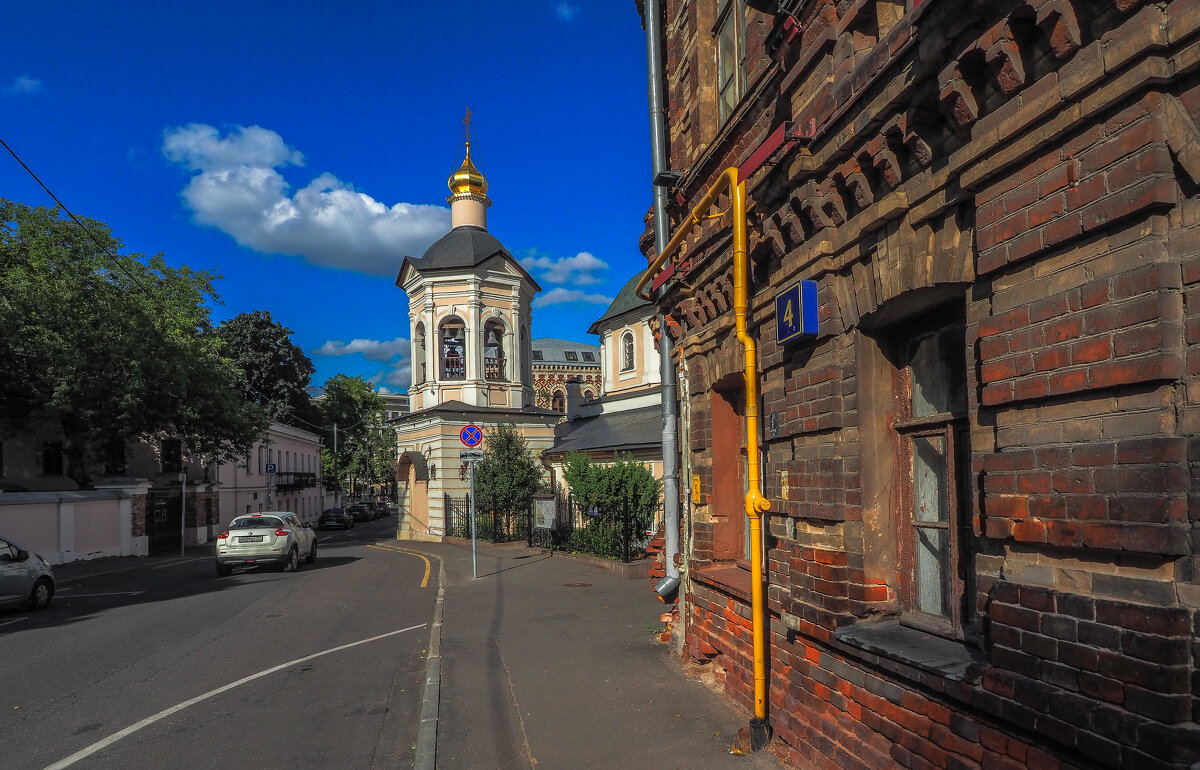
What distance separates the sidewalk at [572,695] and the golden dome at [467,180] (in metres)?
25.5

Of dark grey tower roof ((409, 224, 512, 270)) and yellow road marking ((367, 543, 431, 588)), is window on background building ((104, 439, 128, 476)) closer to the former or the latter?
yellow road marking ((367, 543, 431, 588))

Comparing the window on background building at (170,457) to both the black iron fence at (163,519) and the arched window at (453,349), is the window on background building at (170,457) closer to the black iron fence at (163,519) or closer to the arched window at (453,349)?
the black iron fence at (163,519)

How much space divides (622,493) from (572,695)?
40.8 feet

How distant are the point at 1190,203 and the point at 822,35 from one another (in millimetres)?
2699

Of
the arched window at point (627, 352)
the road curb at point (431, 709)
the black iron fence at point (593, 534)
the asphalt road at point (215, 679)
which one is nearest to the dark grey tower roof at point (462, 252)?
the arched window at point (627, 352)

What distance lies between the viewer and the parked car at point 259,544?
62.5 feet

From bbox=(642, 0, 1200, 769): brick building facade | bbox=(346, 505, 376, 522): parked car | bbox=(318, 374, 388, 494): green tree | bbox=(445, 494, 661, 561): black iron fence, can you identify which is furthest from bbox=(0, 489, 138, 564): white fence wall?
bbox=(346, 505, 376, 522): parked car

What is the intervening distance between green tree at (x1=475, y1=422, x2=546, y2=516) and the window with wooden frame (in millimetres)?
22214

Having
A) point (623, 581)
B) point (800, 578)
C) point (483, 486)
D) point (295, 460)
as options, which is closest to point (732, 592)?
point (800, 578)

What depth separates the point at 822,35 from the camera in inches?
191

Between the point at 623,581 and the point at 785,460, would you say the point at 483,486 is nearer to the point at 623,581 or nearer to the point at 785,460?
the point at 623,581

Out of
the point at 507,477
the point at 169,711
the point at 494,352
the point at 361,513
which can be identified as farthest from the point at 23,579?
the point at 361,513

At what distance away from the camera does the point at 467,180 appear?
35250mm

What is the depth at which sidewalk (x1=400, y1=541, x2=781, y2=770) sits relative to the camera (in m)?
5.67
